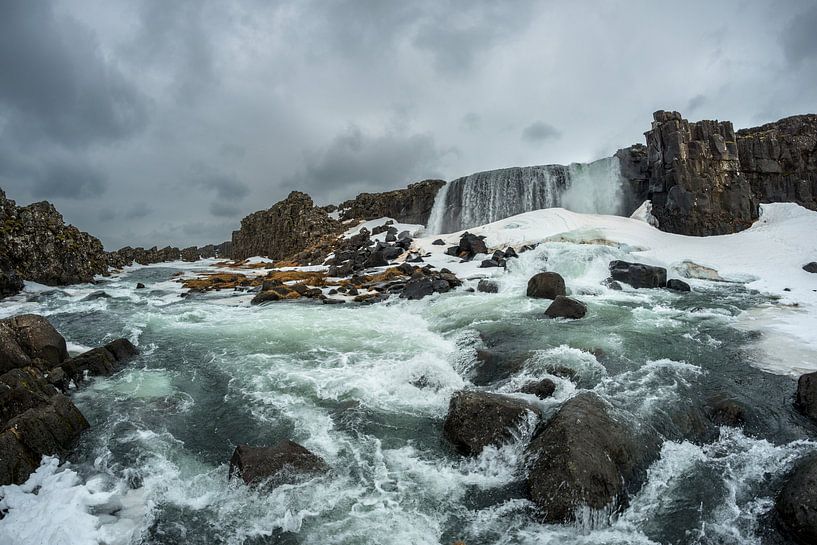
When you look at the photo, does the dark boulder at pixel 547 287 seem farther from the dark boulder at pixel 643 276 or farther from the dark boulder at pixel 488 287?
the dark boulder at pixel 643 276

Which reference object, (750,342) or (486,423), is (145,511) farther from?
(750,342)

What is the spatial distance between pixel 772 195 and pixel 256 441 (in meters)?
41.3

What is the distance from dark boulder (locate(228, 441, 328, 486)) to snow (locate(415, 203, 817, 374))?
33.5 ft

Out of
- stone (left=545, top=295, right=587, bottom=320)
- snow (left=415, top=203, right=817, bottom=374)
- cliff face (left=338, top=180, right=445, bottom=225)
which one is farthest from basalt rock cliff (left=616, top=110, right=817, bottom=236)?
cliff face (left=338, top=180, right=445, bottom=225)

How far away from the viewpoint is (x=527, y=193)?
43500 millimetres

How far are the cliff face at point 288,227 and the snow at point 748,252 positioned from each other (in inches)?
1129

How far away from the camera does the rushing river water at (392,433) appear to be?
5410 millimetres

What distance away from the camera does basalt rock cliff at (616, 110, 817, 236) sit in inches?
1180

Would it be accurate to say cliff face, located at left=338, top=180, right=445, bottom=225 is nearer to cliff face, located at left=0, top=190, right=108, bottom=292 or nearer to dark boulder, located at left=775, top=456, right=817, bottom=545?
cliff face, located at left=0, top=190, right=108, bottom=292

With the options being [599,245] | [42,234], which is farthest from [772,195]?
[42,234]

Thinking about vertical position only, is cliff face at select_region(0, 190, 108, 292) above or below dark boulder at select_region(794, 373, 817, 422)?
above

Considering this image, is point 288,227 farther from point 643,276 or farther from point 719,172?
point 643,276

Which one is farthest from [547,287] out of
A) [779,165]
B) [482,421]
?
[779,165]

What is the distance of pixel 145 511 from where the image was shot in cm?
581
